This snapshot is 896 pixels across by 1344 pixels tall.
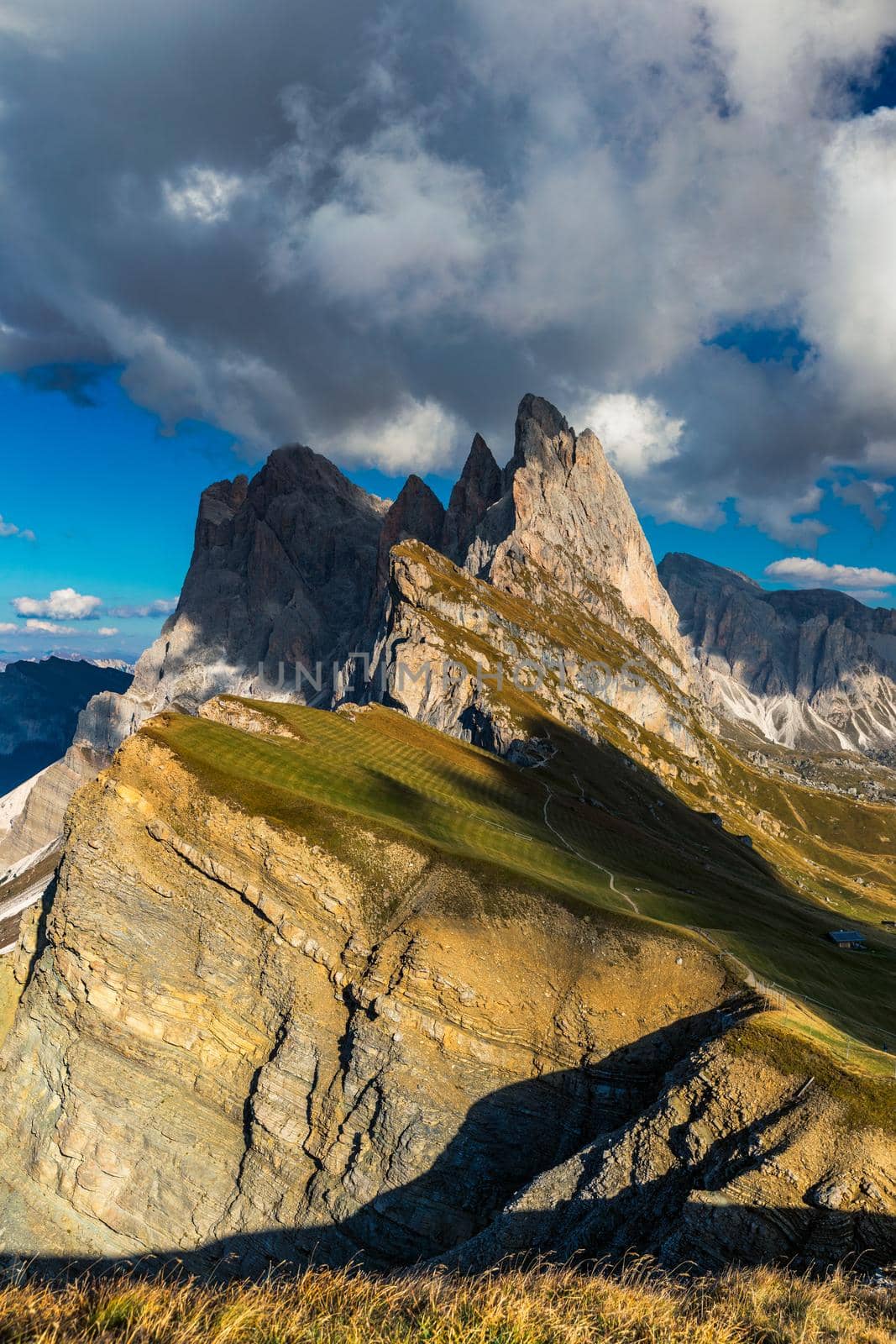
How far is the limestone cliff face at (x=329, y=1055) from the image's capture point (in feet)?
100

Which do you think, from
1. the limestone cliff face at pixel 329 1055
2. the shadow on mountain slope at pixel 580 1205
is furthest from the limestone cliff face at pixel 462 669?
the shadow on mountain slope at pixel 580 1205

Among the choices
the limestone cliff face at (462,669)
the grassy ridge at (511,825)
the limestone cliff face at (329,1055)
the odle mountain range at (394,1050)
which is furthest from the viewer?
the limestone cliff face at (462,669)

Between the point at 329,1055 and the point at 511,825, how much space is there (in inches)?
1250

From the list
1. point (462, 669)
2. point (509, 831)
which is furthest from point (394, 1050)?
point (462, 669)

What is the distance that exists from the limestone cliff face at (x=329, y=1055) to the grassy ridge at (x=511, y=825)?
12.7 feet

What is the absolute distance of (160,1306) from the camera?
32.9 ft

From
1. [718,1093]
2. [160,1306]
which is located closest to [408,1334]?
[160,1306]

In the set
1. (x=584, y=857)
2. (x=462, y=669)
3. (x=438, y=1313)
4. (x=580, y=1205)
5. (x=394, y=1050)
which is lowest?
(x=580, y=1205)

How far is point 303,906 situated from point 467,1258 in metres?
19.5

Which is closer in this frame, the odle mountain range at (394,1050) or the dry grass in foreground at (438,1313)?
the dry grass in foreground at (438,1313)

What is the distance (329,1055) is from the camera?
120 ft

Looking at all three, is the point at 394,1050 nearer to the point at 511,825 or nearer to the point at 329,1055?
the point at 329,1055

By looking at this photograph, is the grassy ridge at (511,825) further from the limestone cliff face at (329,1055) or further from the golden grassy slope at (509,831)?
the limestone cliff face at (329,1055)

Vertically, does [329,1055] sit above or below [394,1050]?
below
